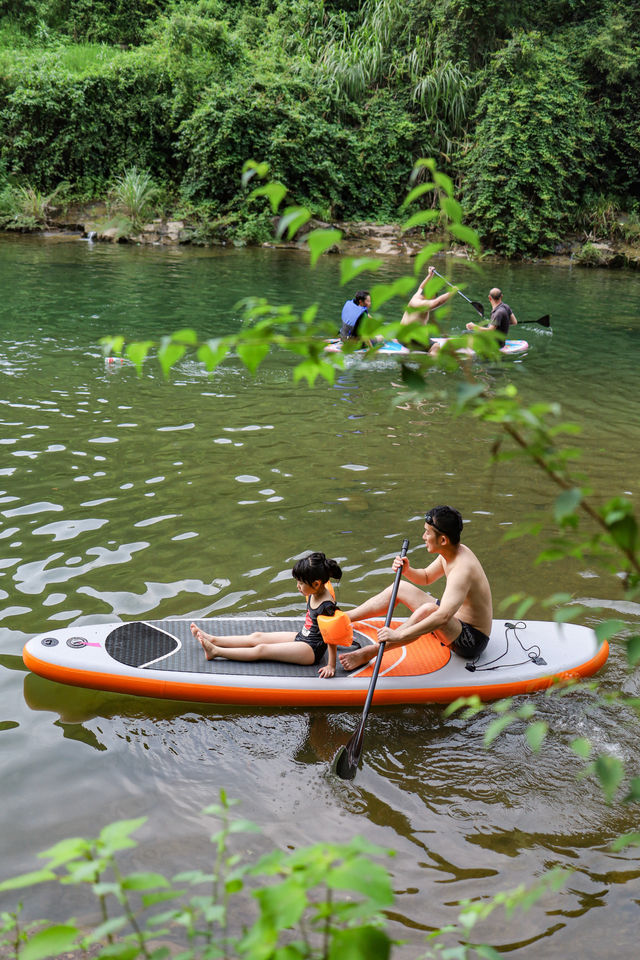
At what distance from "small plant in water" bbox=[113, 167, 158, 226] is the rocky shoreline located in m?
0.37

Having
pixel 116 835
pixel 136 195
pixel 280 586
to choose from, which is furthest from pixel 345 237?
pixel 116 835

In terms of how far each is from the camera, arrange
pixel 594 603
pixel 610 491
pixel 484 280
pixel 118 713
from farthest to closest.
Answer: pixel 484 280, pixel 610 491, pixel 594 603, pixel 118 713

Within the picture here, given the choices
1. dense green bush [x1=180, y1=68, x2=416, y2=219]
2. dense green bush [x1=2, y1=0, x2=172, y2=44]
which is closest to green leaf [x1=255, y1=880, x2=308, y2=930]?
dense green bush [x1=180, y1=68, x2=416, y2=219]

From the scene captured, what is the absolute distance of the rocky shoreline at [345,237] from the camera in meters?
20.3

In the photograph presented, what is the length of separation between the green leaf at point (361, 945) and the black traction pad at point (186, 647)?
9.82 ft

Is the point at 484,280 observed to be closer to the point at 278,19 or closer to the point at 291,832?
the point at 278,19

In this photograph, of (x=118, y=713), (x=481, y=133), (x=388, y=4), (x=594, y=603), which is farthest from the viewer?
(x=388, y=4)

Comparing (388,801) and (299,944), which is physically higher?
(299,944)

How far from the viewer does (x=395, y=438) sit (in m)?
7.89

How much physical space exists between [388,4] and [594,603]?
76.5ft

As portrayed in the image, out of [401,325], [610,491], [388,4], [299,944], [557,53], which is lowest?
[610,491]

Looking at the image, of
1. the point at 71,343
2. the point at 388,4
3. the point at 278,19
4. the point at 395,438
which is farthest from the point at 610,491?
the point at 278,19

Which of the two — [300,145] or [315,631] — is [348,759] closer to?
[315,631]

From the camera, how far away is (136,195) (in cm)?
2031
